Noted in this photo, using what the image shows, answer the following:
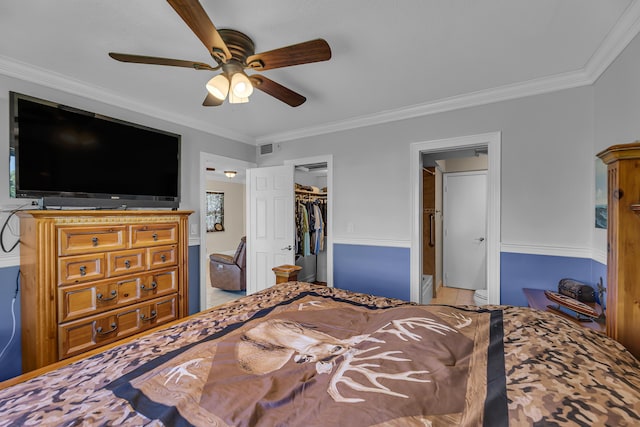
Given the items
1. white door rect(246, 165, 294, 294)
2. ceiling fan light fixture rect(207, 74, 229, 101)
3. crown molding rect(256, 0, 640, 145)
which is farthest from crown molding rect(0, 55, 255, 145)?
ceiling fan light fixture rect(207, 74, 229, 101)

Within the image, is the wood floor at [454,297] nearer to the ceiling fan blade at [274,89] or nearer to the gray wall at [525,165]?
the gray wall at [525,165]

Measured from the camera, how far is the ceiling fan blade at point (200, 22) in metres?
1.12

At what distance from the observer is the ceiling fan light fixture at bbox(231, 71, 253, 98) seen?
5.13ft

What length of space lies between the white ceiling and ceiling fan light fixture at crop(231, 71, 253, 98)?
291 millimetres

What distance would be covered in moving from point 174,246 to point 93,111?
54.2 inches

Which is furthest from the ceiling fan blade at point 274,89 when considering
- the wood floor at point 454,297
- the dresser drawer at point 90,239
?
the wood floor at point 454,297

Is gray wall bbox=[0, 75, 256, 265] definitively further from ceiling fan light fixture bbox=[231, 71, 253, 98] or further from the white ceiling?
ceiling fan light fixture bbox=[231, 71, 253, 98]

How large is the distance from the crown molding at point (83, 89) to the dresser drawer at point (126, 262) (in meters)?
1.41

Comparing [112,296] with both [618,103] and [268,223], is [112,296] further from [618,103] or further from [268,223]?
[618,103]

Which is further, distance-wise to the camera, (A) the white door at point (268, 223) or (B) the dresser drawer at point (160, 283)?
(A) the white door at point (268, 223)

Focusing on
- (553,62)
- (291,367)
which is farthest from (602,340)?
(553,62)

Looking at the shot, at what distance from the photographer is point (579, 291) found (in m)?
1.99

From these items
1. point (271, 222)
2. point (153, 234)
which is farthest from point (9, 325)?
point (271, 222)

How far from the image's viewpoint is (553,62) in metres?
2.02
